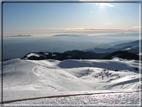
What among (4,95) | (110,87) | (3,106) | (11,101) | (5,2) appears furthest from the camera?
(110,87)

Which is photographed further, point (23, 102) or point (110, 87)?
point (110, 87)

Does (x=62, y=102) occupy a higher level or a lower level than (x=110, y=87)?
higher

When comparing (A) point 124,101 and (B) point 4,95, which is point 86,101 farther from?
(B) point 4,95

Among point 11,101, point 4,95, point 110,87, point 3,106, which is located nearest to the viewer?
point 3,106

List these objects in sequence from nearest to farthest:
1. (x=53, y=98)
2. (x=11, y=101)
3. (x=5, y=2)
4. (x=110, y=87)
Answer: (x=11, y=101), (x=53, y=98), (x=5, y=2), (x=110, y=87)

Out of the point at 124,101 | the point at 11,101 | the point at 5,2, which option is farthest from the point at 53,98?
the point at 5,2

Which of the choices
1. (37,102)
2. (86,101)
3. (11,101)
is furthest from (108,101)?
(11,101)

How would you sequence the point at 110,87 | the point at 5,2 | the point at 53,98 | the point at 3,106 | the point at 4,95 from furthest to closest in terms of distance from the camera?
the point at 110,87, the point at 5,2, the point at 4,95, the point at 53,98, the point at 3,106

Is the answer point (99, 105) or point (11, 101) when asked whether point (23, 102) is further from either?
point (99, 105)

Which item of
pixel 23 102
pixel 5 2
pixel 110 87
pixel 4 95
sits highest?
pixel 5 2
